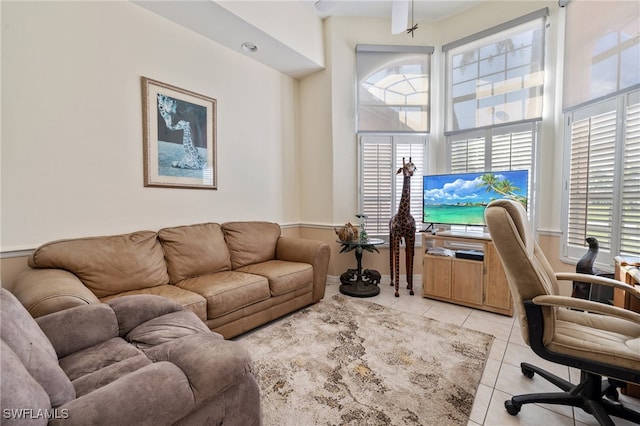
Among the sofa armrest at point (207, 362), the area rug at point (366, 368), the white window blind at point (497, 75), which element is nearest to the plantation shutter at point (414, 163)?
the white window blind at point (497, 75)

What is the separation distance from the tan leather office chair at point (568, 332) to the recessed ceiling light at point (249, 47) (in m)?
2.95

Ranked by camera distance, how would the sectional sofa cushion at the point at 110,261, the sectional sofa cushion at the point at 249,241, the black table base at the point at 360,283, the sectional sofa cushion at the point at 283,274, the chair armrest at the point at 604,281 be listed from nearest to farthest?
the chair armrest at the point at 604,281
the sectional sofa cushion at the point at 110,261
the sectional sofa cushion at the point at 283,274
the sectional sofa cushion at the point at 249,241
the black table base at the point at 360,283

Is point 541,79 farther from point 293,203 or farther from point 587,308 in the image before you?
point 293,203

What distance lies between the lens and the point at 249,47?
3100 mm

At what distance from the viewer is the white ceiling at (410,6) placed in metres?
3.32

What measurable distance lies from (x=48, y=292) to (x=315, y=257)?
2.00 m

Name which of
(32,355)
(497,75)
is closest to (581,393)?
(32,355)

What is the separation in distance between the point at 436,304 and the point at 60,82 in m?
3.87

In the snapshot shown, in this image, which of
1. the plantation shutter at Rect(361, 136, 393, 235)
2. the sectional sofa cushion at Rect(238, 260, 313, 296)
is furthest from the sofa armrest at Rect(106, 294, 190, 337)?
the plantation shutter at Rect(361, 136, 393, 235)

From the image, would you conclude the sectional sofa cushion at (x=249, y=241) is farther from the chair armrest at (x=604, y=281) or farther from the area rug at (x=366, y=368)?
the chair armrest at (x=604, y=281)

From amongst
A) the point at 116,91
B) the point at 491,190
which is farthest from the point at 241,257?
the point at 491,190

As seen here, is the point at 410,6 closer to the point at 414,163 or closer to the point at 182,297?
the point at 414,163

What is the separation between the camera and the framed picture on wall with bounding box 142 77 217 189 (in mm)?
2480

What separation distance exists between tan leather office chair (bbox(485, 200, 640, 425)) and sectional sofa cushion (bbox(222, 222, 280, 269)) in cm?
226
